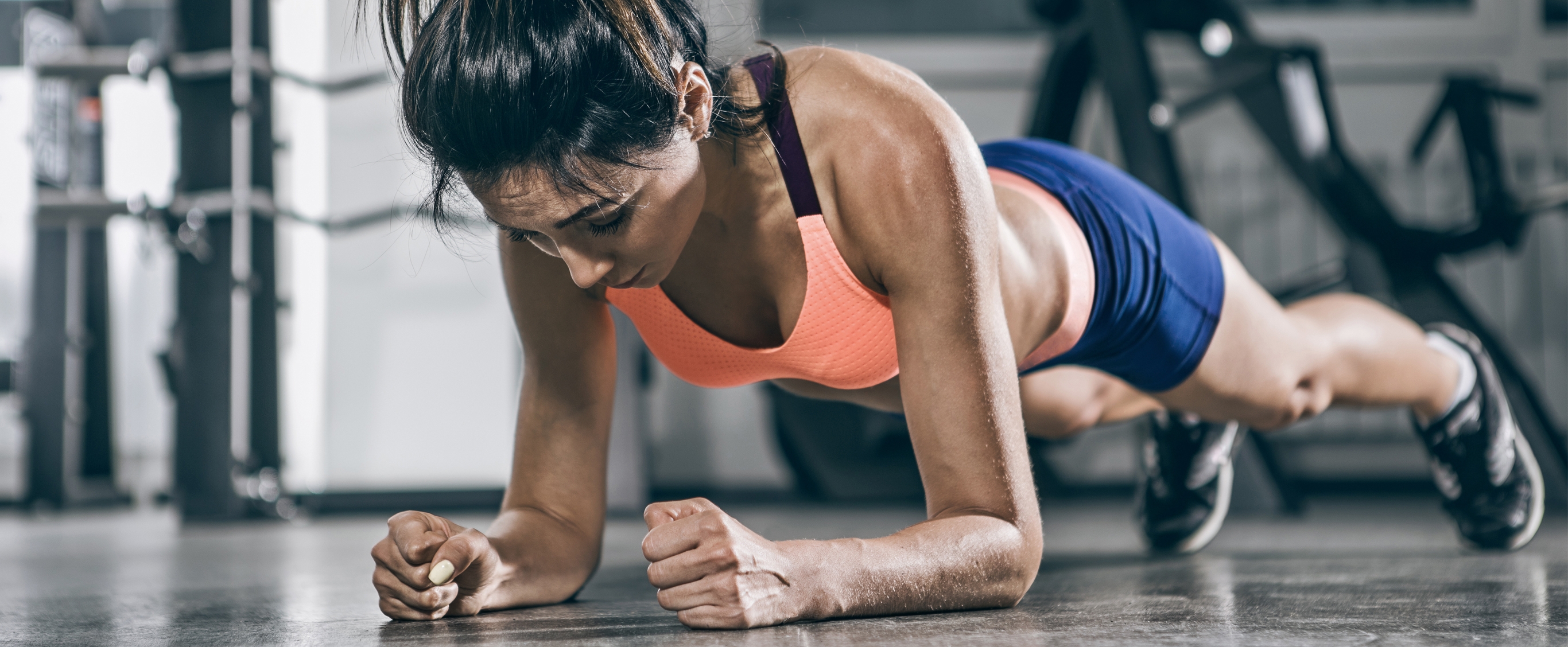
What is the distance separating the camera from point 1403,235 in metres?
2.09

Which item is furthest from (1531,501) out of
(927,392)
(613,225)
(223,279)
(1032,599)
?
(223,279)

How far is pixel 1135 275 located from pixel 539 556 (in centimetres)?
63

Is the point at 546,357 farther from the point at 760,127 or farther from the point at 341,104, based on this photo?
the point at 341,104

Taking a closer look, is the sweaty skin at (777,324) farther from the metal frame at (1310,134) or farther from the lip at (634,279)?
the metal frame at (1310,134)

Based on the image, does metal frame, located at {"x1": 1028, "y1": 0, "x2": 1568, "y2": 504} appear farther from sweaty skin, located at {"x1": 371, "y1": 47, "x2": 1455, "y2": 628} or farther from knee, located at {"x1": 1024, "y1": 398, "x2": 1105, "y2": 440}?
sweaty skin, located at {"x1": 371, "y1": 47, "x2": 1455, "y2": 628}

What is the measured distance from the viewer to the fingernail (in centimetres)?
82

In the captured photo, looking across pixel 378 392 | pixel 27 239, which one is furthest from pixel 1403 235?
pixel 27 239

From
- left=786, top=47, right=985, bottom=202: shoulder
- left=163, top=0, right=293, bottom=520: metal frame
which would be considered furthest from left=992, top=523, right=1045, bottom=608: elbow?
left=163, top=0, right=293, bottom=520: metal frame

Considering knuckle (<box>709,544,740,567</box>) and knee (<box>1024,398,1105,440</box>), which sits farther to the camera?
knee (<box>1024,398,1105,440</box>)

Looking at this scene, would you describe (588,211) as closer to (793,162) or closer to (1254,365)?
(793,162)

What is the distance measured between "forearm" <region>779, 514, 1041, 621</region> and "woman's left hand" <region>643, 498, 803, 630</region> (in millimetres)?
14

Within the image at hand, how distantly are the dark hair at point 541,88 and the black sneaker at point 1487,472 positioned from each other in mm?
1102

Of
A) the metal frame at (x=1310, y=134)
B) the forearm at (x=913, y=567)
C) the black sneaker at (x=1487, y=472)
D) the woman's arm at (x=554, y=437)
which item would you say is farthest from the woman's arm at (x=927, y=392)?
the metal frame at (x=1310, y=134)

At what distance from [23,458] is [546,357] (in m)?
2.74
